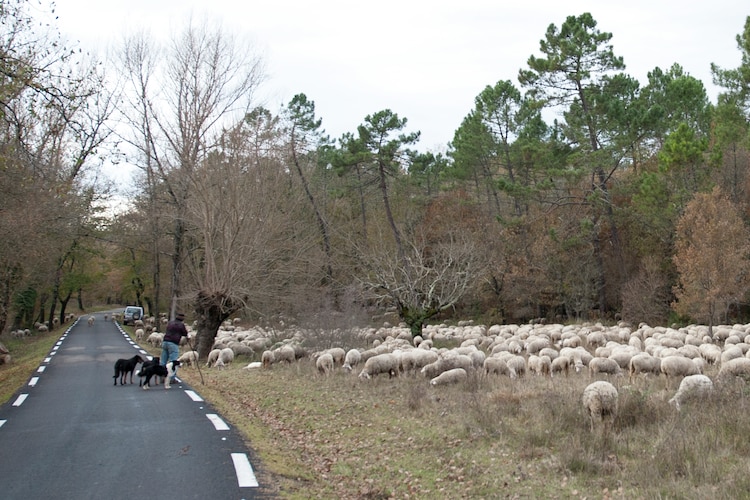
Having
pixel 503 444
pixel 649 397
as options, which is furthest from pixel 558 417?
pixel 649 397

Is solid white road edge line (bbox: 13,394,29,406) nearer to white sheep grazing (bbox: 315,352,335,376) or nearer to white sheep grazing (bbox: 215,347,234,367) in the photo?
white sheep grazing (bbox: 315,352,335,376)

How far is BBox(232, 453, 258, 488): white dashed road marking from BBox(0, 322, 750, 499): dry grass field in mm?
146

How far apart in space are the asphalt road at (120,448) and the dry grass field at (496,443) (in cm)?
45

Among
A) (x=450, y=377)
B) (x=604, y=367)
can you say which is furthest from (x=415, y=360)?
(x=604, y=367)

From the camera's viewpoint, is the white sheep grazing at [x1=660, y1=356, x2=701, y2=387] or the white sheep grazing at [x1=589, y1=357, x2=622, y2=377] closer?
the white sheep grazing at [x1=660, y1=356, x2=701, y2=387]

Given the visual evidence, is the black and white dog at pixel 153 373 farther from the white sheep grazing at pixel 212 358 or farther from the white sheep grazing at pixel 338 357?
the white sheep grazing at pixel 212 358

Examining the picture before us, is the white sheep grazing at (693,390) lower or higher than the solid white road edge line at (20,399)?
higher

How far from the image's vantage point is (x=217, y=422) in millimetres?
9664

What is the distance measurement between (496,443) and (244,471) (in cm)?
318

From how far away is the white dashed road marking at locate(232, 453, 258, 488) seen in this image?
635 centimetres

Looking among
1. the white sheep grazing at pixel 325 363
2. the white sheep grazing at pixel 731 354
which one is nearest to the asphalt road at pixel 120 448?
the white sheep grazing at pixel 325 363

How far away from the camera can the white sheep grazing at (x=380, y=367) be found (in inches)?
579

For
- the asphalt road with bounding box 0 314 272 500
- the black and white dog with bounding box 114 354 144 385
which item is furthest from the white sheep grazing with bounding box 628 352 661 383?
the black and white dog with bounding box 114 354 144 385

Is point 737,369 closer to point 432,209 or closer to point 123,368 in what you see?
point 123,368
